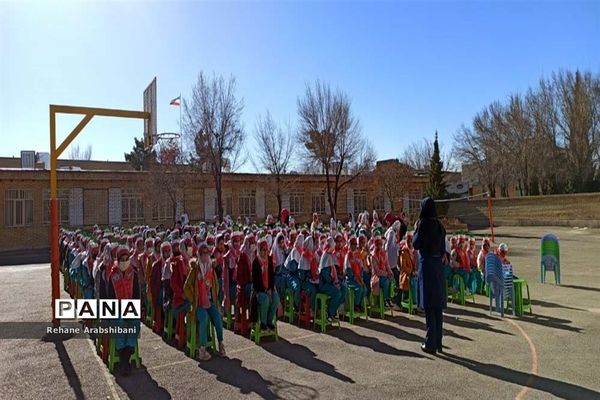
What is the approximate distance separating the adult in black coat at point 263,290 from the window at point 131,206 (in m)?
28.8

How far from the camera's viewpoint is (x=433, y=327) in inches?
286

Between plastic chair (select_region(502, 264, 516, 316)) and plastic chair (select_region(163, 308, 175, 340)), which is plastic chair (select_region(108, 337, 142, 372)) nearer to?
plastic chair (select_region(163, 308, 175, 340))

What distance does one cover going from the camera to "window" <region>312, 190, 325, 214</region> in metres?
42.5

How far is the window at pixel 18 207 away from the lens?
30.8 meters

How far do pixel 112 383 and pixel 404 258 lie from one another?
20.7 feet

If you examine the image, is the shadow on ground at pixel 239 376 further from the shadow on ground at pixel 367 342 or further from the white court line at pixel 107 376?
the shadow on ground at pixel 367 342

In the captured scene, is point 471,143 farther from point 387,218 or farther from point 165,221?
point 387,218

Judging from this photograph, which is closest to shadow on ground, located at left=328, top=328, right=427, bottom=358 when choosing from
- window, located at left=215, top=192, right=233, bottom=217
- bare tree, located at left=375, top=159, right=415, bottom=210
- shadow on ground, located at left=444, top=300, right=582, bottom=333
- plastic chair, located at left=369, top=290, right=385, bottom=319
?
plastic chair, located at left=369, top=290, right=385, bottom=319

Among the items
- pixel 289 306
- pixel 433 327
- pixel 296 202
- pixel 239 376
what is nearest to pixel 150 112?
pixel 289 306

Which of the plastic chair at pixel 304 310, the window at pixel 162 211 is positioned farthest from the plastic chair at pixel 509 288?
the window at pixel 162 211

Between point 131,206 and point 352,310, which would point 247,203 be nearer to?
point 131,206

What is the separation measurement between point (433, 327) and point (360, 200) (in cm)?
3753

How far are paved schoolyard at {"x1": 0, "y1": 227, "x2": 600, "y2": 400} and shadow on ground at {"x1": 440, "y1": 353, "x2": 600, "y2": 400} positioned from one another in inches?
0.5

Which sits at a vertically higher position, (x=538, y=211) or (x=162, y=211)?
(x=162, y=211)
